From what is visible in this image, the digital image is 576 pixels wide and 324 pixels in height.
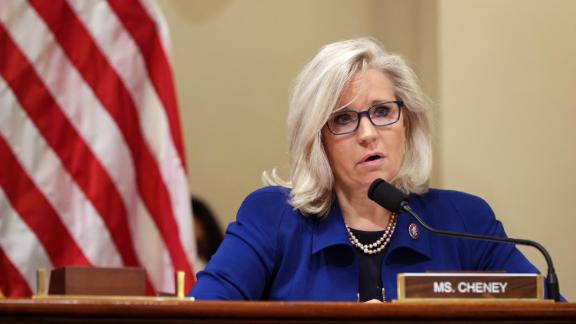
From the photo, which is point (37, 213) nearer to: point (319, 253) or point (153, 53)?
point (153, 53)

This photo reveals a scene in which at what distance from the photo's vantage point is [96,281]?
186 cm

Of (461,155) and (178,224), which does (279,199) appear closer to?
(178,224)

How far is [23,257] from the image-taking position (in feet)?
11.0

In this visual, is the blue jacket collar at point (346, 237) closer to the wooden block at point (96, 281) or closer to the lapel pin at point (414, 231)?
the lapel pin at point (414, 231)

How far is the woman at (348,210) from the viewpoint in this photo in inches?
102

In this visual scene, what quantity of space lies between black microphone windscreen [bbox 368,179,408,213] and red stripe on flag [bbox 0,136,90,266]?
1.45 m

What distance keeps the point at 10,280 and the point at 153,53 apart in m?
1.00

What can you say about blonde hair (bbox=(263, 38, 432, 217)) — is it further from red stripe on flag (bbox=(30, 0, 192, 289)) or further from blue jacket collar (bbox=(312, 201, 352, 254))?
red stripe on flag (bbox=(30, 0, 192, 289))

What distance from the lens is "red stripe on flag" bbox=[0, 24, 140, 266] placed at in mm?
3408

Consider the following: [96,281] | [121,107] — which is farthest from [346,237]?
[121,107]

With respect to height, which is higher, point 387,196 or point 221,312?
point 387,196

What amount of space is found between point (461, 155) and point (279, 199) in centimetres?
140

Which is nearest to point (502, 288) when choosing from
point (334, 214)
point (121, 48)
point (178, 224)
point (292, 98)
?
point (334, 214)

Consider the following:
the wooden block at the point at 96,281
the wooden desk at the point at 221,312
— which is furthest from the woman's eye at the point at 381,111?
the wooden desk at the point at 221,312
